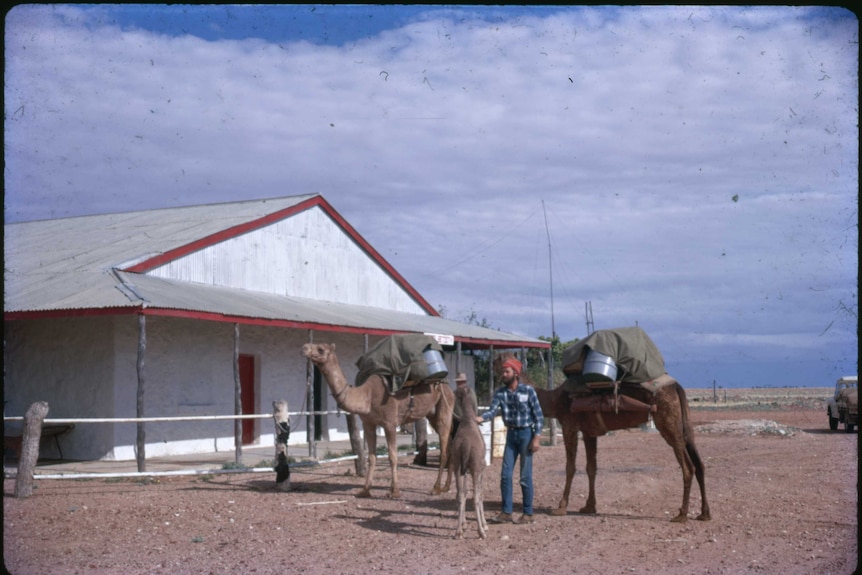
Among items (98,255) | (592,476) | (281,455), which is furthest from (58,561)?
(98,255)

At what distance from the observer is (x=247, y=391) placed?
20.8 meters

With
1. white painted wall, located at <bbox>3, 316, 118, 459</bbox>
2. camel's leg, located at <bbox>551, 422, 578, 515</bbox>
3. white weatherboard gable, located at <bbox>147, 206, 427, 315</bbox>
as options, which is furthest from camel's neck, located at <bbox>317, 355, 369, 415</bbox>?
white weatherboard gable, located at <bbox>147, 206, 427, 315</bbox>

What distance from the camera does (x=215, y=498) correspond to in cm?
1216

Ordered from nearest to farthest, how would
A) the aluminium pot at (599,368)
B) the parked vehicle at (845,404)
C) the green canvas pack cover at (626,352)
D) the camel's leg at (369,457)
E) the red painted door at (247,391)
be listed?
the aluminium pot at (599,368)
the green canvas pack cover at (626,352)
the camel's leg at (369,457)
the red painted door at (247,391)
the parked vehicle at (845,404)

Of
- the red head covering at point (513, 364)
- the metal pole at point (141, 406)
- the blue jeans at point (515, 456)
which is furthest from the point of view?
the metal pole at point (141, 406)

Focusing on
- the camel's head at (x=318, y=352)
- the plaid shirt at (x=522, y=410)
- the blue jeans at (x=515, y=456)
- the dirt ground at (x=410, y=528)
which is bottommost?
the dirt ground at (x=410, y=528)

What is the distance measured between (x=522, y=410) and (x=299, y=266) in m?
14.9

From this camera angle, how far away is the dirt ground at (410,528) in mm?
8125

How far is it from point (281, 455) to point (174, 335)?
6.22 metres

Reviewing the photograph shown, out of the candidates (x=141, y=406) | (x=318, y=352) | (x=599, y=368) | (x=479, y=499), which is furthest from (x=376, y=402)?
(x=141, y=406)

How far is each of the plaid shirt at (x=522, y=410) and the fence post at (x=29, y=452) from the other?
6219 mm

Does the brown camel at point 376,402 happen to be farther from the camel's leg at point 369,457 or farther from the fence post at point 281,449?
the fence post at point 281,449

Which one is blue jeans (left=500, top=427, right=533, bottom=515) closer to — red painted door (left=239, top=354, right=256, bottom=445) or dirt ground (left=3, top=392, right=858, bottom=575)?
dirt ground (left=3, top=392, right=858, bottom=575)

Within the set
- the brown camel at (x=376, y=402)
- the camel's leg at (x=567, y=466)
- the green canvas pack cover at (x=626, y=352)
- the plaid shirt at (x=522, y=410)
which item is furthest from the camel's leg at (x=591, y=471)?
the brown camel at (x=376, y=402)
